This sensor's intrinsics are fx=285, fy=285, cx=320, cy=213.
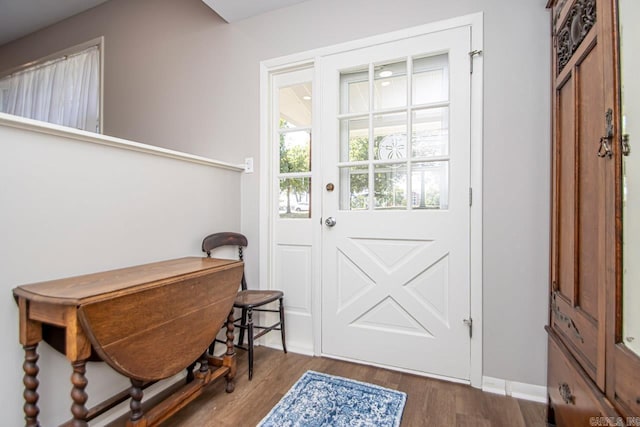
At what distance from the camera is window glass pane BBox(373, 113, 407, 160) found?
1.87 metres

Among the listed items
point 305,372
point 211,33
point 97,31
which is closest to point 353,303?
point 305,372

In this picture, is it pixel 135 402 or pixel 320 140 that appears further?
pixel 320 140

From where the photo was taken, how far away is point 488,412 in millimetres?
1438

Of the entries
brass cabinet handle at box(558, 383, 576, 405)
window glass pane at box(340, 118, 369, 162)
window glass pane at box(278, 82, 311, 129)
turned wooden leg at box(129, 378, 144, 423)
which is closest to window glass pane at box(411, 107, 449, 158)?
window glass pane at box(340, 118, 369, 162)

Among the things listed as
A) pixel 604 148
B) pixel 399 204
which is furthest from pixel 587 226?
pixel 399 204

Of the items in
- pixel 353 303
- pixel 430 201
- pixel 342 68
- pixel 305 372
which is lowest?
pixel 305 372

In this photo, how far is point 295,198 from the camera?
2195 millimetres

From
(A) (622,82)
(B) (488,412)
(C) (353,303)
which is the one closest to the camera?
(A) (622,82)

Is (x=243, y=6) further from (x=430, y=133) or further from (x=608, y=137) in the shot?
(x=608, y=137)

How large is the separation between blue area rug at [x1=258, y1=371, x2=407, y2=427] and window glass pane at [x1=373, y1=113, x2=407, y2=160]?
1.42 m

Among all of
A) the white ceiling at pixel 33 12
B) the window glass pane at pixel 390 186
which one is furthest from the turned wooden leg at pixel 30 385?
the white ceiling at pixel 33 12

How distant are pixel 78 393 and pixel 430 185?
192cm

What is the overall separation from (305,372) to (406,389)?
62cm

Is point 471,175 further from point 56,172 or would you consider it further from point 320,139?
point 56,172
